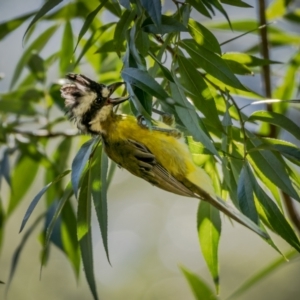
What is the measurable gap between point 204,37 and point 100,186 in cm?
34

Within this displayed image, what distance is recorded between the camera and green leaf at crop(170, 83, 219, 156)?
1.24 m

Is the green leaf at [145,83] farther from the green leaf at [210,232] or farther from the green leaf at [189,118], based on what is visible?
the green leaf at [210,232]

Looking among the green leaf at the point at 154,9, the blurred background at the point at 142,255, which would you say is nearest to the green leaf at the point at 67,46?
the green leaf at the point at 154,9

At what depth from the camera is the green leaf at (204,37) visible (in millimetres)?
1406

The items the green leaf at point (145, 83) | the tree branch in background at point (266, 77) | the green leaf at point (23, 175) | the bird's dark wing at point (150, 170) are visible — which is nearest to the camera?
the green leaf at point (145, 83)

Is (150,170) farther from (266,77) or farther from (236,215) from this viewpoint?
(266,77)

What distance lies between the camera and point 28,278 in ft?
13.4

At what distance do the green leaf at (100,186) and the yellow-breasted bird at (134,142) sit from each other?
107mm

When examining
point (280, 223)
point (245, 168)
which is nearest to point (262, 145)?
point (245, 168)

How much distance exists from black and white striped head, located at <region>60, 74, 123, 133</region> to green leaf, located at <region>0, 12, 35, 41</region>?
483mm

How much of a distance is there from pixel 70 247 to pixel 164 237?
2552 millimetres

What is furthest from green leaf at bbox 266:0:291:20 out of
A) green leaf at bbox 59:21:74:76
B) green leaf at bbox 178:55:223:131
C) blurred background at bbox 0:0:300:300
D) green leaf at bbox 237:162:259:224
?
blurred background at bbox 0:0:300:300

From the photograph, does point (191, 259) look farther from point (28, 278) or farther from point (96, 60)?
point (96, 60)

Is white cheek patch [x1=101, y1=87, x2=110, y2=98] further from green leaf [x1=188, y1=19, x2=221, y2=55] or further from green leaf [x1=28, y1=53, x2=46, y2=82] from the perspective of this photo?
green leaf [x1=28, y1=53, x2=46, y2=82]
